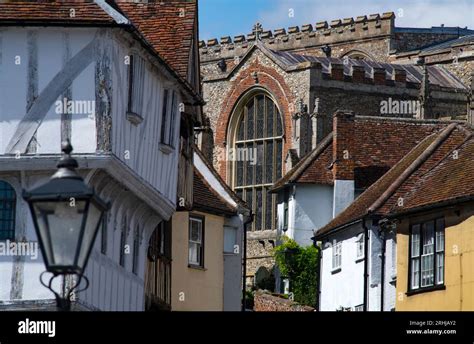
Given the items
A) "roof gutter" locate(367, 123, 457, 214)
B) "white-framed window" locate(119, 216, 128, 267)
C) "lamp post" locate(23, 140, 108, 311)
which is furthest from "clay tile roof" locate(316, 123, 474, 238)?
"lamp post" locate(23, 140, 108, 311)

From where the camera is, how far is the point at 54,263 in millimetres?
15648

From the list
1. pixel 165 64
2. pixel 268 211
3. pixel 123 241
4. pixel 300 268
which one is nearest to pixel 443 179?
pixel 165 64

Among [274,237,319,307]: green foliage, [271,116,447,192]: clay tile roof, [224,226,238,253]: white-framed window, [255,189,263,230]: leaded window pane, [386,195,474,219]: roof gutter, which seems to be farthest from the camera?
[255,189,263,230]: leaded window pane

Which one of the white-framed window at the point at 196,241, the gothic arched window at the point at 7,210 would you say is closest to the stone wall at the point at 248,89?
the white-framed window at the point at 196,241

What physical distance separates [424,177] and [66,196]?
32793mm

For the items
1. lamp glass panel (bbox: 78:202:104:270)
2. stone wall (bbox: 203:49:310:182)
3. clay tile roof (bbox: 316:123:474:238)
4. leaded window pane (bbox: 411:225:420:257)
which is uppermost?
stone wall (bbox: 203:49:310:182)

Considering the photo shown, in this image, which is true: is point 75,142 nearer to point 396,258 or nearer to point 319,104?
point 396,258

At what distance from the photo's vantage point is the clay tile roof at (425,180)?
141 ft

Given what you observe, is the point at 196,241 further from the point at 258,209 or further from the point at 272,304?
the point at 258,209

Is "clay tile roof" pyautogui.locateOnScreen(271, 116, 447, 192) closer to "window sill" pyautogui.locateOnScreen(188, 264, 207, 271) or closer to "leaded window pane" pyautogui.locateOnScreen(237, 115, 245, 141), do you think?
"window sill" pyautogui.locateOnScreen(188, 264, 207, 271)

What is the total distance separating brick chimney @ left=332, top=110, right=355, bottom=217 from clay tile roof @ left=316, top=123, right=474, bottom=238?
4544mm

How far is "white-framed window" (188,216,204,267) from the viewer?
44375mm
